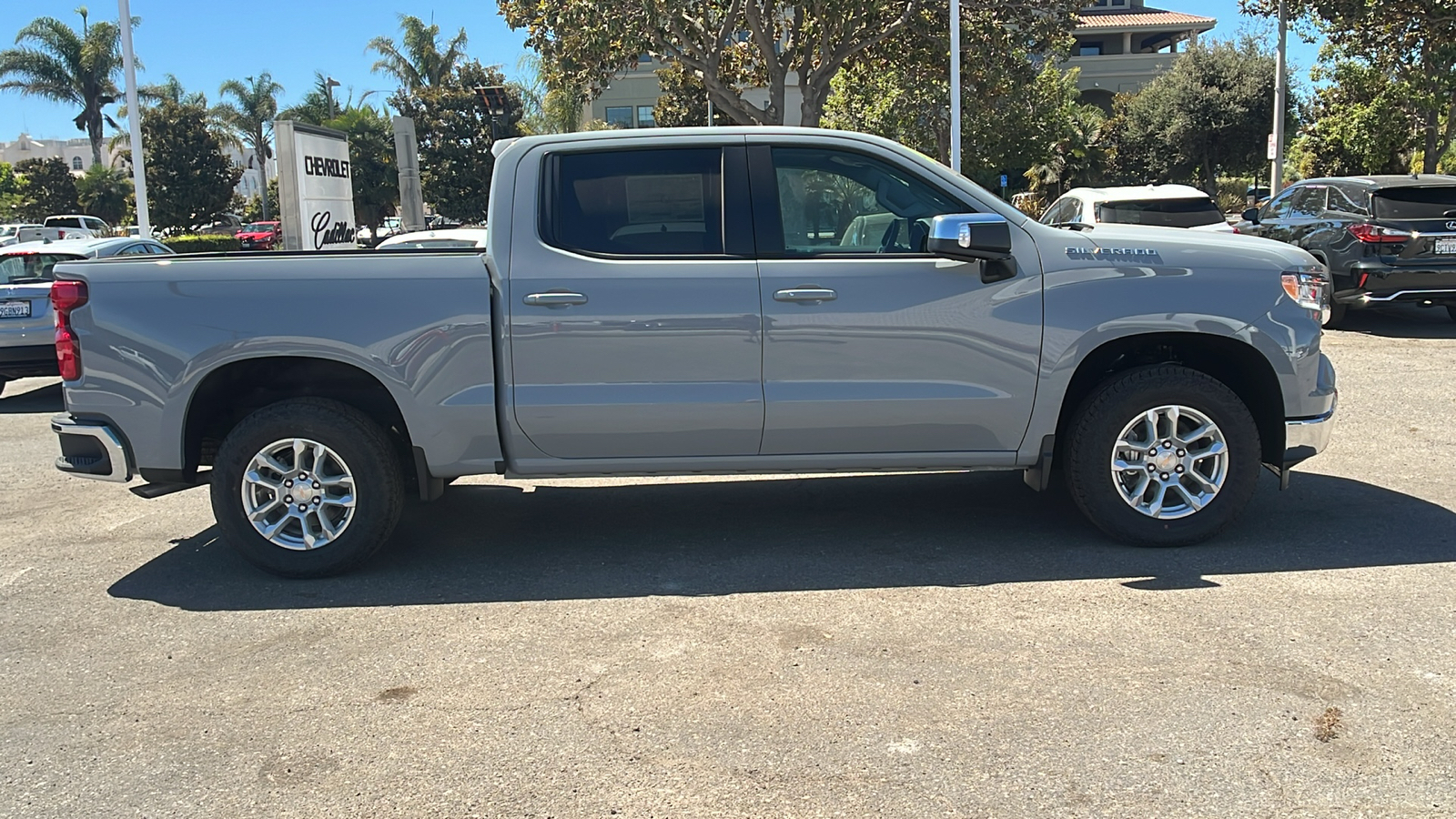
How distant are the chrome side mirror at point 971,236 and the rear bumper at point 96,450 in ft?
12.0

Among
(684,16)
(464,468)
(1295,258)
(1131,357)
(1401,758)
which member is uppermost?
(684,16)

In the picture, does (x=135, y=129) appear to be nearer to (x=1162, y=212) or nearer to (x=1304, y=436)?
(x=1162, y=212)

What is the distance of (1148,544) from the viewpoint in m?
5.46

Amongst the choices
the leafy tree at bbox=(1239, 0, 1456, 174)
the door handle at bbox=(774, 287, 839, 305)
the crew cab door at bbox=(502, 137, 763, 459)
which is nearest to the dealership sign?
the crew cab door at bbox=(502, 137, 763, 459)

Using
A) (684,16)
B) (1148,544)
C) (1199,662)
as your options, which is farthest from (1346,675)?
(684,16)

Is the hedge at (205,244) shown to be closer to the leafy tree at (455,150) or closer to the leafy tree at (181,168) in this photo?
the leafy tree at (181,168)

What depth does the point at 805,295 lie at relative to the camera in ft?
17.2

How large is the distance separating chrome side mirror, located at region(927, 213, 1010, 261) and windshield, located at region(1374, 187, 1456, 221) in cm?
939

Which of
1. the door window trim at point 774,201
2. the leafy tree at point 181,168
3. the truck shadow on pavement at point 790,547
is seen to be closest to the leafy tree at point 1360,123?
the truck shadow on pavement at point 790,547

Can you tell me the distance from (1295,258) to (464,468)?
3.83 metres

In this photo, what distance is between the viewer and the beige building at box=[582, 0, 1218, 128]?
201ft

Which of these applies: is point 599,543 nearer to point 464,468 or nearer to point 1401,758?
point 464,468

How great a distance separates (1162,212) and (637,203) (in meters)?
9.31

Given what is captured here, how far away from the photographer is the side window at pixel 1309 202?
45.2ft
